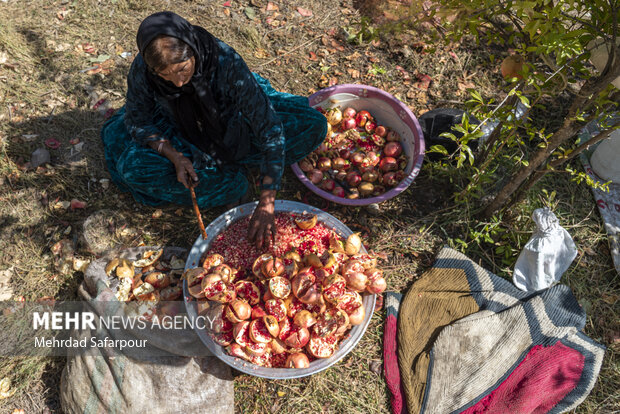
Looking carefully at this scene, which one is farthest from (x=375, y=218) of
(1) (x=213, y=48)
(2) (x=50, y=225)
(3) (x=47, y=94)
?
(3) (x=47, y=94)

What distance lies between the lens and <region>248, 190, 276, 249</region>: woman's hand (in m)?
2.43

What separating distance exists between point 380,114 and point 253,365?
8.01 feet

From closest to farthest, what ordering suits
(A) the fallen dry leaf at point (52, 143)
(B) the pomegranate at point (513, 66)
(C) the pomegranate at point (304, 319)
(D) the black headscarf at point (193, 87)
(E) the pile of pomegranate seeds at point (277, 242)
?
(D) the black headscarf at point (193, 87) < (B) the pomegranate at point (513, 66) < (C) the pomegranate at point (304, 319) < (E) the pile of pomegranate seeds at point (277, 242) < (A) the fallen dry leaf at point (52, 143)

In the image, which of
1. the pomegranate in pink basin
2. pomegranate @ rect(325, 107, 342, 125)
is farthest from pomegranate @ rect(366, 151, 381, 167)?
pomegranate @ rect(325, 107, 342, 125)

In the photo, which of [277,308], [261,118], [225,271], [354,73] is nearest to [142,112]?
[261,118]

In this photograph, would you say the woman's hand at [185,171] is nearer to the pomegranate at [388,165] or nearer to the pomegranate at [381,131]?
the pomegranate at [388,165]

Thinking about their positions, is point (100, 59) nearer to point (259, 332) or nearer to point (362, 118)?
point (362, 118)

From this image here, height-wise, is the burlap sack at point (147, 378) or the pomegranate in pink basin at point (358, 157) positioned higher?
the pomegranate in pink basin at point (358, 157)

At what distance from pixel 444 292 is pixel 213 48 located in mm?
2365

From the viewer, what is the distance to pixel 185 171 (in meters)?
2.55

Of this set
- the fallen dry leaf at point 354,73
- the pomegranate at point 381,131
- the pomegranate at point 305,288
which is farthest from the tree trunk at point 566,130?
the fallen dry leaf at point 354,73

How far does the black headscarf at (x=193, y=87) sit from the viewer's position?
186cm

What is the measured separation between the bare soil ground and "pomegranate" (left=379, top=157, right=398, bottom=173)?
286 millimetres

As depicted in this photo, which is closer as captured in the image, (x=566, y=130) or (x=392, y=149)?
(x=566, y=130)
